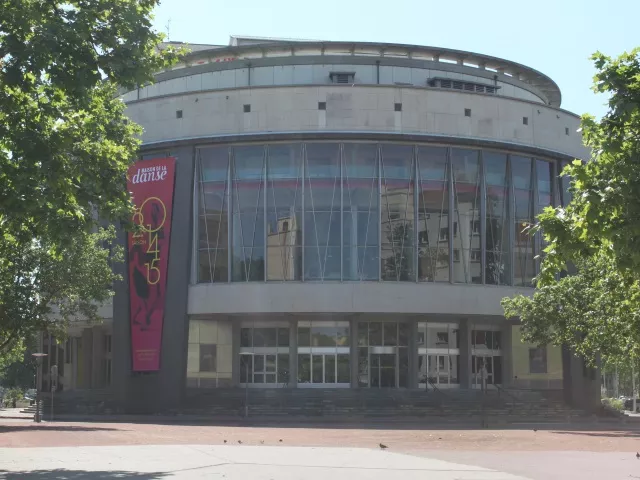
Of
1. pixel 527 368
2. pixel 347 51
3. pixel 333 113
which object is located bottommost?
pixel 527 368

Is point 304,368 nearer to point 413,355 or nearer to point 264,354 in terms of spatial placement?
point 264,354

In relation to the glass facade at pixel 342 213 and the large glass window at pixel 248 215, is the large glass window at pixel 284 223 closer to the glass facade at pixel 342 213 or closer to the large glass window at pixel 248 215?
the glass facade at pixel 342 213

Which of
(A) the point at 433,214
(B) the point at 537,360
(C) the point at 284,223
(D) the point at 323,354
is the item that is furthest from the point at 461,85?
(D) the point at 323,354

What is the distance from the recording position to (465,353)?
54.0 meters

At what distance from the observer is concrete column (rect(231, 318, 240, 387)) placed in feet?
175

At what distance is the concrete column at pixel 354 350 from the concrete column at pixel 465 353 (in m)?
6.68

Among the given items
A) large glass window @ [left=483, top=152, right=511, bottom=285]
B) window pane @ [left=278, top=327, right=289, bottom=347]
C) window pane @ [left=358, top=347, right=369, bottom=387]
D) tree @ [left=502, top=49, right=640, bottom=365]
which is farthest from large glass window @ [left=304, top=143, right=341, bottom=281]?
tree @ [left=502, top=49, right=640, bottom=365]

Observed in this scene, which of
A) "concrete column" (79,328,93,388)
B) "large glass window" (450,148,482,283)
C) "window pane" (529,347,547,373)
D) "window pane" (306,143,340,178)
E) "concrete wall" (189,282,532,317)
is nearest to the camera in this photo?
"concrete wall" (189,282,532,317)

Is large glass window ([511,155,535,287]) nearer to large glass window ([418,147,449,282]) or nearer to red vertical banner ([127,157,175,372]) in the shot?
large glass window ([418,147,449,282])

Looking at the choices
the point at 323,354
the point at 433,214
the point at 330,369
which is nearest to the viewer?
the point at 433,214

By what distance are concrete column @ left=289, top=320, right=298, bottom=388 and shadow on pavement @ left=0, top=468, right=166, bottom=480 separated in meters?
35.5

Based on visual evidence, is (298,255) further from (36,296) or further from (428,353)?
(36,296)

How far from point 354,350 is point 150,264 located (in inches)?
503

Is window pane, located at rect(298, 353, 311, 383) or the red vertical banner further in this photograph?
window pane, located at rect(298, 353, 311, 383)
